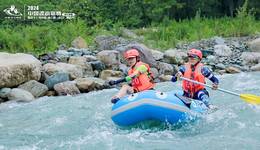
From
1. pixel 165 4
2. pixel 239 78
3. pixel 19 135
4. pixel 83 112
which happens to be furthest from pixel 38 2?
pixel 19 135

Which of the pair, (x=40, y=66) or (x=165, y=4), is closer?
(x=40, y=66)

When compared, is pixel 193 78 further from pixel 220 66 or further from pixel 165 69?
pixel 220 66

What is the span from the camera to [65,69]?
11648mm

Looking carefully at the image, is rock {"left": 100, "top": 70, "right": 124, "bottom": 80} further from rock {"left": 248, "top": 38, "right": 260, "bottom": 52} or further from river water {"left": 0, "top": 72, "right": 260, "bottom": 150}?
rock {"left": 248, "top": 38, "right": 260, "bottom": 52}

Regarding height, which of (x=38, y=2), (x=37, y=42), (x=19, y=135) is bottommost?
(x=19, y=135)

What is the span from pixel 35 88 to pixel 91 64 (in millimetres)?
2228

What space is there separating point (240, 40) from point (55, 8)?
8.29 meters

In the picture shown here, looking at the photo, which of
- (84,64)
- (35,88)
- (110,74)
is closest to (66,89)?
(35,88)

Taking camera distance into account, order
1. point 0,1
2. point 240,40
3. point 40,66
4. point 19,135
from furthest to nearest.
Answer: point 0,1
point 240,40
point 40,66
point 19,135

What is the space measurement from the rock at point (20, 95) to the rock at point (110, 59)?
2.94 meters

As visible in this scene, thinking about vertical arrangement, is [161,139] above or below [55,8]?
below

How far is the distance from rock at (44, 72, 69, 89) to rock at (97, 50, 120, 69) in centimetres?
170

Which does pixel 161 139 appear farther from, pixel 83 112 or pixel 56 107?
pixel 56 107

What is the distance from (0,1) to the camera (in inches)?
793
